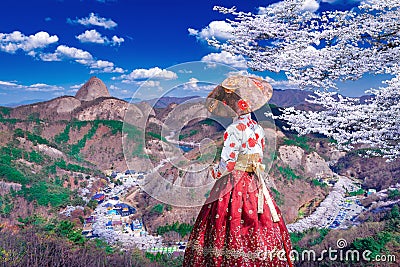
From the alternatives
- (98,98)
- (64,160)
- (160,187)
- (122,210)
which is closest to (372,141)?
(160,187)

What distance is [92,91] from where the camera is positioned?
69.6m

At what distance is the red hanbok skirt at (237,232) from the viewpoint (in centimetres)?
Answer: 289

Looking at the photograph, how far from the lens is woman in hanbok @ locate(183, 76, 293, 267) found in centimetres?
291

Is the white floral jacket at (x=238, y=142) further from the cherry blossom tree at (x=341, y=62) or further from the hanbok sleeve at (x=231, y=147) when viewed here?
the cherry blossom tree at (x=341, y=62)

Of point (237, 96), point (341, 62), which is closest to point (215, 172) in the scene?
point (237, 96)

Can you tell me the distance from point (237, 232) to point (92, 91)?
70644 mm

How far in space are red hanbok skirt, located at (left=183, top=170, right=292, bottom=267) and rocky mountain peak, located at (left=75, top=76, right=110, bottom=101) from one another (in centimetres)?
6877

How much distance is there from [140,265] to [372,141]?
14.1 feet

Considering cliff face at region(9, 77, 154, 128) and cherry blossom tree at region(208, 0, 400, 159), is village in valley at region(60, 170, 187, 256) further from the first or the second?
cliff face at region(9, 77, 154, 128)

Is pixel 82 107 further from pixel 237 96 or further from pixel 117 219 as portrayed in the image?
pixel 237 96

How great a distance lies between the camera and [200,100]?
3.00m

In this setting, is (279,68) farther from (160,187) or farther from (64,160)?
(64,160)

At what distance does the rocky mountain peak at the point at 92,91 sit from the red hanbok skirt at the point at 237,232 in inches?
2707

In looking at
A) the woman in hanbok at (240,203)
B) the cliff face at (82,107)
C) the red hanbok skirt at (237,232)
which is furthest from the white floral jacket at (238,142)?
the cliff face at (82,107)
